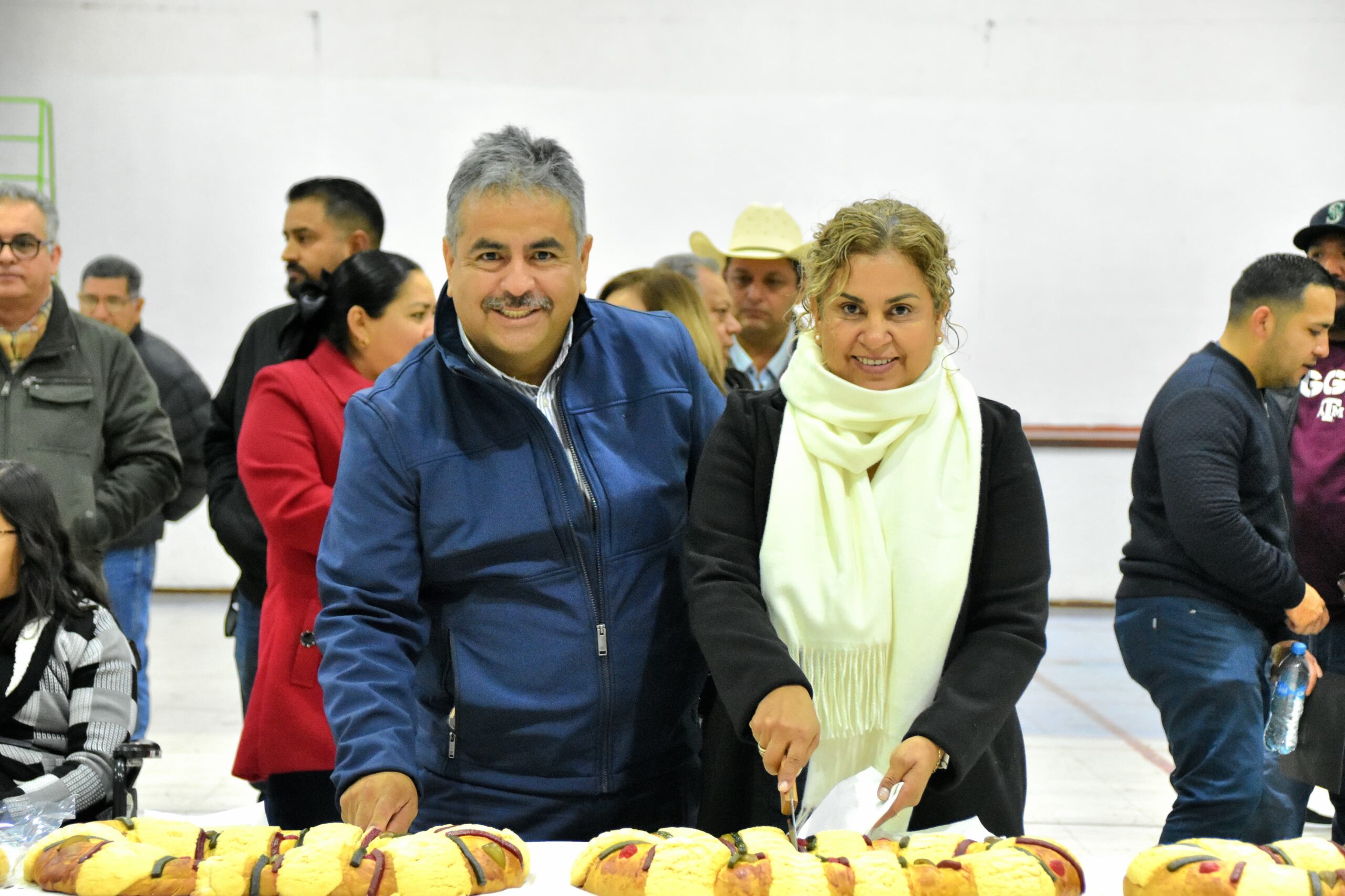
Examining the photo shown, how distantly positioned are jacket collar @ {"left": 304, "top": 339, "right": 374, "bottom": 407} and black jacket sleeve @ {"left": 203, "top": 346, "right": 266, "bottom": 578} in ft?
1.28

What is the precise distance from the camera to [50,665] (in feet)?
8.05

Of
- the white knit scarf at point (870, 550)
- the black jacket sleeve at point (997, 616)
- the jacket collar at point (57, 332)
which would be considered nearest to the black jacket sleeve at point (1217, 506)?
the black jacket sleeve at point (997, 616)

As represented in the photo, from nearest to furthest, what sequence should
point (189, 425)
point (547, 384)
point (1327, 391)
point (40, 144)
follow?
point (547, 384) → point (1327, 391) → point (189, 425) → point (40, 144)

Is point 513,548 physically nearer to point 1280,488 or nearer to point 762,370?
point 1280,488

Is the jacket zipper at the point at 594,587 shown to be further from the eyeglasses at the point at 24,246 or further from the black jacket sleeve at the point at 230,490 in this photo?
the eyeglasses at the point at 24,246

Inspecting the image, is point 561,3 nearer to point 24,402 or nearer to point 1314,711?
point 24,402

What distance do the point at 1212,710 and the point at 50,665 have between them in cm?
249

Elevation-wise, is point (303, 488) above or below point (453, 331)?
below

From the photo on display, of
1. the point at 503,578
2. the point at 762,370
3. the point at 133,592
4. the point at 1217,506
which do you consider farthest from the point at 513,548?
the point at 133,592

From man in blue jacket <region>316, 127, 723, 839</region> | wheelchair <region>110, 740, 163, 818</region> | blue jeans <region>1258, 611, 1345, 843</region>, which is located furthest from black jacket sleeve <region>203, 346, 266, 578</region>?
blue jeans <region>1258, 611, 1345, 843</region>

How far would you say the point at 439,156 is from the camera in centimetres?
839

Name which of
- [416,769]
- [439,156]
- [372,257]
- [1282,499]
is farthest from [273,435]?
[439,156]

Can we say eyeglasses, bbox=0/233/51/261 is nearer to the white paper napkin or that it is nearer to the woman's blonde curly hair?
the woman's blonde curly hair

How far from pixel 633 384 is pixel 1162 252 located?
24.2ft
